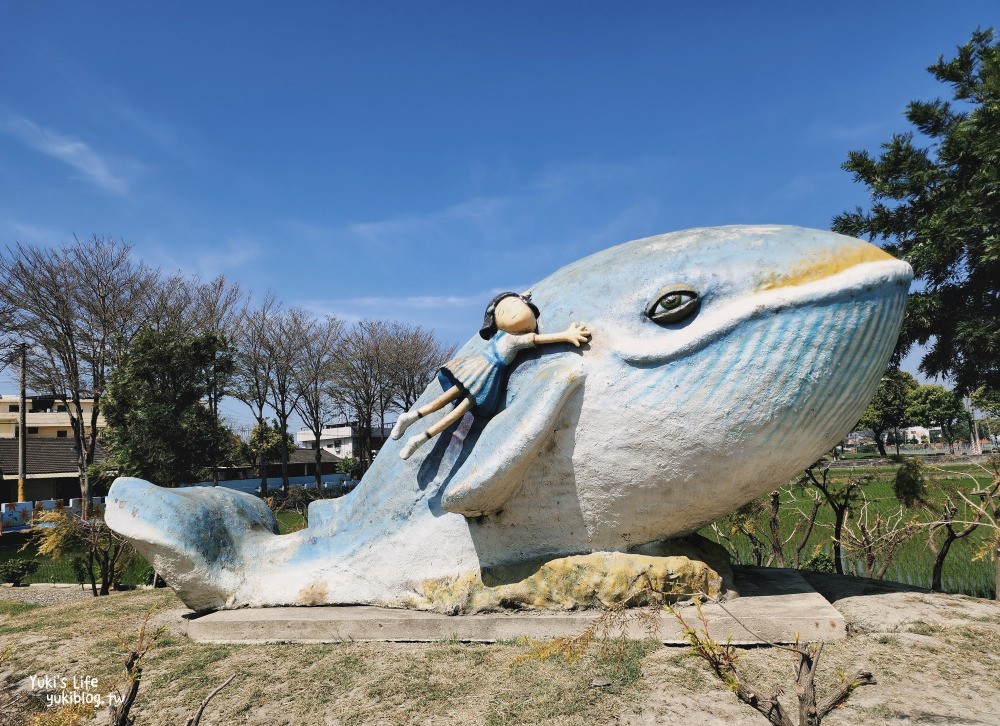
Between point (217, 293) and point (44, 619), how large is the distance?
17.3m

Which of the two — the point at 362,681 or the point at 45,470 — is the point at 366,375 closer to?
the point at 45,470

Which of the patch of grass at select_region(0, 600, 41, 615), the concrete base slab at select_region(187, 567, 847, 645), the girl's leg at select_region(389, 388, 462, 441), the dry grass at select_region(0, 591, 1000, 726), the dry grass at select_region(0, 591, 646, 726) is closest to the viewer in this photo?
the dry grass at select_region(0, 591, 1000, 726)

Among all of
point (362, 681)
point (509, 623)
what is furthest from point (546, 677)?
point (362, 681)

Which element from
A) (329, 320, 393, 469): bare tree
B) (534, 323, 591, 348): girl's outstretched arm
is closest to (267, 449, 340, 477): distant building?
(329, 320, 393, 469): bare tree

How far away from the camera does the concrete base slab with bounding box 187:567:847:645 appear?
→ 3789 millimetres

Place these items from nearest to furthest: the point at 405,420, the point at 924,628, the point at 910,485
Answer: the point at 924,628 → the point at 405,420 → the point at 910,485

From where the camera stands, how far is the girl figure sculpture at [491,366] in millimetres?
4352

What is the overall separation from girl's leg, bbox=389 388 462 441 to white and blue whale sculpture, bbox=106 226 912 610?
23 cm

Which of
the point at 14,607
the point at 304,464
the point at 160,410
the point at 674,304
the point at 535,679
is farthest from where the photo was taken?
the point at 304,464

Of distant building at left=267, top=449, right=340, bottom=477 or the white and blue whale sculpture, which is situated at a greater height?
the white and blue whale sculpture

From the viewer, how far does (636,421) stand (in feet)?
13.0

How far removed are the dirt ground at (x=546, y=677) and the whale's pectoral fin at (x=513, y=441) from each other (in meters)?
0.89

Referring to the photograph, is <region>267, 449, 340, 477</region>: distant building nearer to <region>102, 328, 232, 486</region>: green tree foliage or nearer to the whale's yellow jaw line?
<region>102, 328, 232, 486</region>: green tree foliage

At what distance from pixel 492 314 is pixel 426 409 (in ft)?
2.65
